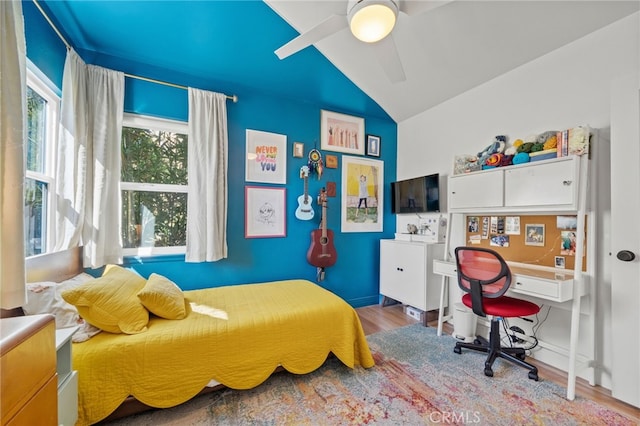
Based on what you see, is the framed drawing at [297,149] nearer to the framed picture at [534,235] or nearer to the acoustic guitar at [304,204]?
the acoustic guitar at [304,204]

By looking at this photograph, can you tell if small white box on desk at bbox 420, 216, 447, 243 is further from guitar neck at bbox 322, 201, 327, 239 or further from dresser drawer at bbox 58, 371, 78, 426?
dresser drawer at bbox 58, 371, 78, 426

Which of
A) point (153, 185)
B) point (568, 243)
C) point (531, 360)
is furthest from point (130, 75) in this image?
point (531, 360)

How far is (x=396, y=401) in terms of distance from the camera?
1640 mm

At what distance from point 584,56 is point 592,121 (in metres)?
0.50

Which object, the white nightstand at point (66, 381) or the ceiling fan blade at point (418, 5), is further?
the ceiling fan blade at point (418, 5)

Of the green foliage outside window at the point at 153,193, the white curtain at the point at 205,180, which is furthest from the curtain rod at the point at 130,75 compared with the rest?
the green foliage outside window at the point at 153,193

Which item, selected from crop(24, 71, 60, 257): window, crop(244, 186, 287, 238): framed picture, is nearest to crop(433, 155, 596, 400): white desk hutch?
crop(244, 186, 287, 238): framed picture

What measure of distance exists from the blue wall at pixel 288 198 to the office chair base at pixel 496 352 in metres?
1.39

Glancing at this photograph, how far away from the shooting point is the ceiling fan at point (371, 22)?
1.40 m

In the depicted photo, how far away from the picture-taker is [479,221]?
2.61 meters

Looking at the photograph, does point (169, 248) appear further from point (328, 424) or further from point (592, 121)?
point (592, 121)

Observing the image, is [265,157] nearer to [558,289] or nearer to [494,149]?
[494,149]

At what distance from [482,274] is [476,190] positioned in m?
0.79

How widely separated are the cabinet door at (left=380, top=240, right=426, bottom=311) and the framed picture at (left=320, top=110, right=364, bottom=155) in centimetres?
129
